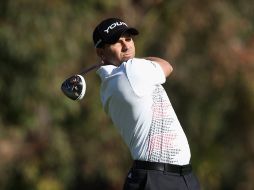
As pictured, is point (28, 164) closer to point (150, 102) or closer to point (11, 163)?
point (11, 163)

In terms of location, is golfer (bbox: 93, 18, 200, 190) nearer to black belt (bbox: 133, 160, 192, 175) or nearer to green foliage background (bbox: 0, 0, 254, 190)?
black belt (bbox: 133, 160, 192, 175)

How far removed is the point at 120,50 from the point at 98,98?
9450 mm

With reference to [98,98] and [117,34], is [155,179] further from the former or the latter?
[98,98]

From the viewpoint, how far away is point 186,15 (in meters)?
16.8

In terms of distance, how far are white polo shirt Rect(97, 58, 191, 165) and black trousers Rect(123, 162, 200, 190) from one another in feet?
0.20

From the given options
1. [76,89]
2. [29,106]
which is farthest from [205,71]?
[76,89]

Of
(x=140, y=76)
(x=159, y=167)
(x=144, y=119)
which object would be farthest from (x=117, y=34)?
(x=159, y=167)

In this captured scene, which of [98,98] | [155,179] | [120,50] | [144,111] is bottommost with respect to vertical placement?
[155,179]

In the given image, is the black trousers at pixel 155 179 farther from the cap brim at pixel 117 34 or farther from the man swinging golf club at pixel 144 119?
the cap brim at pixel 117 34

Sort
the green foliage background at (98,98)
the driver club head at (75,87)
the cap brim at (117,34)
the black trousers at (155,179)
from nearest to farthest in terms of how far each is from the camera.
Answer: the black trousers at (155,179)
the cap brim at (117,34)
the driver club head at (75,87)
the green foliage background at (98,98)

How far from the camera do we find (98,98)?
51.7 feet

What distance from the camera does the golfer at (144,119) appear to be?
20.2ft

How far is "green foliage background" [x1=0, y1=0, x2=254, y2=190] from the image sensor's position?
49.3 ft

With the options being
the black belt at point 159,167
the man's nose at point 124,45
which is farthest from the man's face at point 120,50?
the black belt at point 159,167
